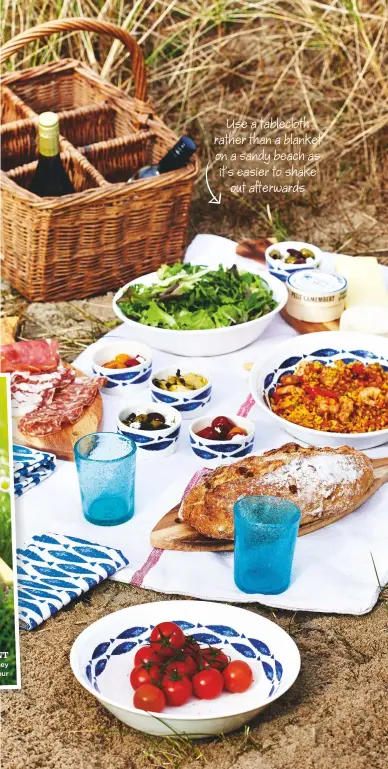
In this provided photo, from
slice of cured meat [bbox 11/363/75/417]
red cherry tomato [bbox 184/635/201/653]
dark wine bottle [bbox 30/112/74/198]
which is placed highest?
dark wine bottle [bbox 30/112/74/198]

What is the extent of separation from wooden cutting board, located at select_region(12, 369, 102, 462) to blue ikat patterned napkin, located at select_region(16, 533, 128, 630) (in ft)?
1.42

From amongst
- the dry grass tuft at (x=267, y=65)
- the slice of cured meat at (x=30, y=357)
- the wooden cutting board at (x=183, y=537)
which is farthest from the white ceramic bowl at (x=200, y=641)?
the dry grass tuft at (x=267, y=65)

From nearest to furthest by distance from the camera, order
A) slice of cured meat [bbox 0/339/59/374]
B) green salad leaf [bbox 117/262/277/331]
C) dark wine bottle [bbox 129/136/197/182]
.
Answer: slice of cured meat [bbox 0/339/59/374] → green salad leaf [bbox 117/262/277/331] → dark wine bottle [bbox 129/136/197/182]

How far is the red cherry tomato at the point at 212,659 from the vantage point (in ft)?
7.37

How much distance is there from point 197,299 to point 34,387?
30.1 inches

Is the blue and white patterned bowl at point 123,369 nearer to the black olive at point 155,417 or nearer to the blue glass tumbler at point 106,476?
the black olive at point 155,417

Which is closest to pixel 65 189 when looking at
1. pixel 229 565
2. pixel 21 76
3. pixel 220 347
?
pixel 21 76

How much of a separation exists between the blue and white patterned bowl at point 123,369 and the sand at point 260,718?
1.08 meters

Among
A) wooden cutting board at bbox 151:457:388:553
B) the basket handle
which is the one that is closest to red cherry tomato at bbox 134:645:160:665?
wooden cutting board at bbox 151:457:388:553

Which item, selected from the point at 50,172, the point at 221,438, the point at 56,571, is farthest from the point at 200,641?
the point at 50,172

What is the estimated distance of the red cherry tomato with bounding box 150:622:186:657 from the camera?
2.23 metres

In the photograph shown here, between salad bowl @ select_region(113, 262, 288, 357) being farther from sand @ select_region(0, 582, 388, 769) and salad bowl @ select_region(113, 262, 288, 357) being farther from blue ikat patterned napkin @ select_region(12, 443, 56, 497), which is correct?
sand @ select_region(0, 582, 388, 769)

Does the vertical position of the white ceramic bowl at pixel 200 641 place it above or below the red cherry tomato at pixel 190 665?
below

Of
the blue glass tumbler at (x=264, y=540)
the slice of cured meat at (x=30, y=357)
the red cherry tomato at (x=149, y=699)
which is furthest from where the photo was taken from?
the slice of cured meat at (x=30, y=357)
